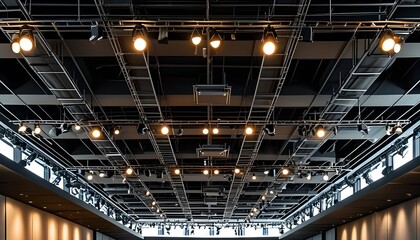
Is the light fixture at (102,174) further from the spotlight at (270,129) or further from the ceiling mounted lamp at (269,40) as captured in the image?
the ceiling mounted lamp at (269,40)

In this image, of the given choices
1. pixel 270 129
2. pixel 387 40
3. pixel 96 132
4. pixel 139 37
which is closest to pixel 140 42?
pixel 139 37

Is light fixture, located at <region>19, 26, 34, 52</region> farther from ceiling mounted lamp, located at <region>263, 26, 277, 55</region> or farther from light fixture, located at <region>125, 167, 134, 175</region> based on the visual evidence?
light fixture, located at <region>125, 167, 134, 175</region>

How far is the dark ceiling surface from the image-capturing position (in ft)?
26.4

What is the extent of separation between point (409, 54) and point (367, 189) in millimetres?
5846

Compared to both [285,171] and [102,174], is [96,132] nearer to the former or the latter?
[102,174]

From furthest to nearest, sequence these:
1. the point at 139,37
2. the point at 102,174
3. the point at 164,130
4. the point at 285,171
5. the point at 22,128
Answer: the point at 102,174 → the point at 285,171 → the point at 164,130 → the point at 22,128 → the point at 139,37

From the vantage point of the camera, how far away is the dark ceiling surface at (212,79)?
26.4 ft

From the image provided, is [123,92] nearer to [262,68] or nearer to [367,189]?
[262,68]

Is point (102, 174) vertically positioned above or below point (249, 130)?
below

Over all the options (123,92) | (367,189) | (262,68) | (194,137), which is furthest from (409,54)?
(194,137)

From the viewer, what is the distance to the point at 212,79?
1110 cm

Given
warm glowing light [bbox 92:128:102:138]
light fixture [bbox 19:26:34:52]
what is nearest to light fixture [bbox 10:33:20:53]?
light fixture [bbox 19:26:34:52]

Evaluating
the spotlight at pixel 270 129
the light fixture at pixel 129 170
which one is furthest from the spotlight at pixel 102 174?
the spotlight at pixel 270 129

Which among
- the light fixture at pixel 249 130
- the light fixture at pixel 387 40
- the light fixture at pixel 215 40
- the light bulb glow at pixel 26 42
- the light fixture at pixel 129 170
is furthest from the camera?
the light fixture at pixel 129 170
